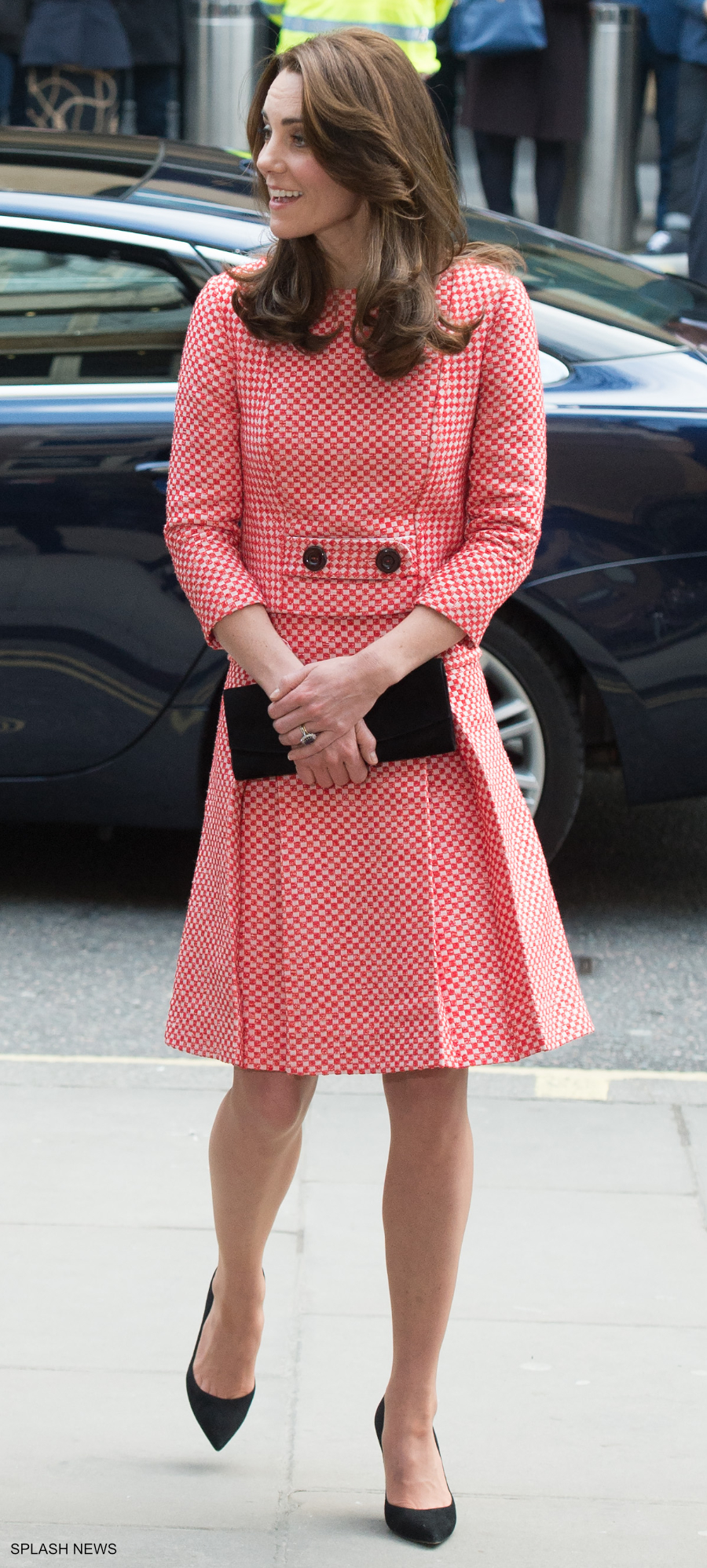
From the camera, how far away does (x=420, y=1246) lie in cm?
246

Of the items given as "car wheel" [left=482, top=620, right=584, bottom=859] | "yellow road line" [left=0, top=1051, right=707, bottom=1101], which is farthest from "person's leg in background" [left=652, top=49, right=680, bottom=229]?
"yellow road line" [left=0, top=1051, right=707, bottom=1101]

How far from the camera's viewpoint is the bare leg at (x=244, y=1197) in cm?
248

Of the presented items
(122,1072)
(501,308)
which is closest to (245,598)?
(501,308)

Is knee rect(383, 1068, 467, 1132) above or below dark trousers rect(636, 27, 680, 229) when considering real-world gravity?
above

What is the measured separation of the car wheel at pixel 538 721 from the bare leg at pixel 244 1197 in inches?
73.1

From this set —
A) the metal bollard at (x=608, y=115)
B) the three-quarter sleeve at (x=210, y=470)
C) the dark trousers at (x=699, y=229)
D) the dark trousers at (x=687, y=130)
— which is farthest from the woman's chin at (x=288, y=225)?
the metal bollard at (x=608, y=115)

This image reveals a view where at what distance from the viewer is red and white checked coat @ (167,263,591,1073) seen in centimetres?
232

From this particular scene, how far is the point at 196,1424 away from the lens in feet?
8.79

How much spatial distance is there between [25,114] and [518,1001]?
788 cm

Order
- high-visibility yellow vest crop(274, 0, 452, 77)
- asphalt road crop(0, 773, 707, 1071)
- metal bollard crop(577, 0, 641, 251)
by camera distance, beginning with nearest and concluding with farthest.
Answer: asphalt road crop(0, 773, 707, 1071)
high-visibility yellow vest crop(274, 0, 452, 77)
metal bollard crop(577, 0, 641, 251)

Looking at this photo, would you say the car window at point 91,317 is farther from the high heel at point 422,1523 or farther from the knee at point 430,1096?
the high heel at point 422,1523

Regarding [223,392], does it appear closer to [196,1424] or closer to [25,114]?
[196,1424]

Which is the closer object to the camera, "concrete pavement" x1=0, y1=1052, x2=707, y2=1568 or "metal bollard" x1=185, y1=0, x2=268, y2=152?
"concrete pavement" x1=0, y1=1052, x2=707, y2=1568

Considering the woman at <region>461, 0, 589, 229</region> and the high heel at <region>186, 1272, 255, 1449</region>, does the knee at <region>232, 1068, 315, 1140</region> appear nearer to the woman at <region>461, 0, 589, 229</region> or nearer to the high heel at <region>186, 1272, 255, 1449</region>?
the high heel at <region>186, 1272, 255, 1449</region>
